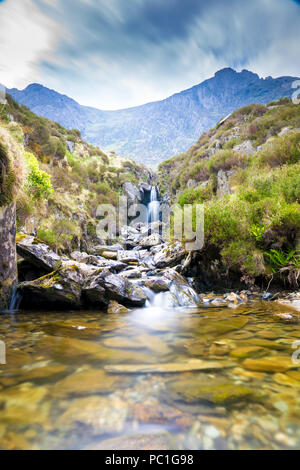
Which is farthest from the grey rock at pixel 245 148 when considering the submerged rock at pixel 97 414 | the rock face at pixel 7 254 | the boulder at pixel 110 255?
the submerged rock at pixel 97 414

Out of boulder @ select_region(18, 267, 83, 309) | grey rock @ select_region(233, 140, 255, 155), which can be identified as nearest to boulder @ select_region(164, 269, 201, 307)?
boulder @ select_region(18, 267, 83, 309)

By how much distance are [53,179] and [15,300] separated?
19811 millimetres

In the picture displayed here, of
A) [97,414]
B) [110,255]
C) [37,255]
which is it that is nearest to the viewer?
[97,414]

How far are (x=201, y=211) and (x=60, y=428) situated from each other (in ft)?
32.9

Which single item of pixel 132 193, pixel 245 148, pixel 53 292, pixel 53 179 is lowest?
pixel 53 292

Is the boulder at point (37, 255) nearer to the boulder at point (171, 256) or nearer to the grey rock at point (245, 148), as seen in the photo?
the boulder at point (171, 256)

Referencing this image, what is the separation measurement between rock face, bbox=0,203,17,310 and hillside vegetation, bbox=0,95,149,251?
634mm

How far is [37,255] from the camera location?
8.05m

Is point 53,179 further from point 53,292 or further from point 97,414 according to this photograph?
point 97,414

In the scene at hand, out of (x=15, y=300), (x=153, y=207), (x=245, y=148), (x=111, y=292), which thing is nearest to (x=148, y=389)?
(x=111, y=292)

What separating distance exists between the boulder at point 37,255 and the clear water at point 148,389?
12.4 ft

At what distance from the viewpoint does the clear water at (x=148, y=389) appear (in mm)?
1725
